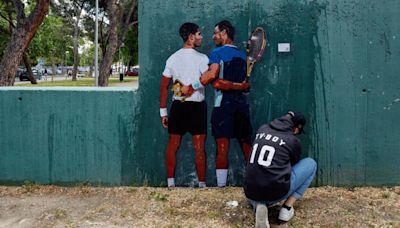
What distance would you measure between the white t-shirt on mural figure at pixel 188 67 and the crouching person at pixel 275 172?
53.9 inches

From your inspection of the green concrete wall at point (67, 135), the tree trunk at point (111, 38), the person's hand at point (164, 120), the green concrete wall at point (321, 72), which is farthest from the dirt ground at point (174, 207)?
the tree trunk at point (111, 38)

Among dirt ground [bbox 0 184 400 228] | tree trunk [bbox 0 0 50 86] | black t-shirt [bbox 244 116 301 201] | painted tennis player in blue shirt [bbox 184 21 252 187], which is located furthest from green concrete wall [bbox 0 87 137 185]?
tree trunk [bbox 0 0 50 86]

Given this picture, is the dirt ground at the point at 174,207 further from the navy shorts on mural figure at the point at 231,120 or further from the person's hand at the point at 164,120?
the person's hand at the point at 164,120

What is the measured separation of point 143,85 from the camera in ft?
18.6

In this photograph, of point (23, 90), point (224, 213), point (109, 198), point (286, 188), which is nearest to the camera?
point (286, 188)

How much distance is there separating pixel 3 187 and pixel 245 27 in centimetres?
387

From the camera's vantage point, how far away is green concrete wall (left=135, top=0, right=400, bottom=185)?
5.49 meters

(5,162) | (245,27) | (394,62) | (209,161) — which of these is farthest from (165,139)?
(394,62)

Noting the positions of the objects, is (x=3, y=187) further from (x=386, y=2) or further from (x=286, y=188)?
(x=386, y=2)

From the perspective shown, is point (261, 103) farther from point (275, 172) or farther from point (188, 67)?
point (275, 172)

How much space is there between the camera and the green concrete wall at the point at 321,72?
5492 millimetres

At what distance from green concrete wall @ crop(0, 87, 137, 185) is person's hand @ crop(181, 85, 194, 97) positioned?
668 mm

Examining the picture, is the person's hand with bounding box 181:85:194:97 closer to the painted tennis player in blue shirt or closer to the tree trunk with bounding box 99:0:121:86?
the painted tennis player in blue shirt

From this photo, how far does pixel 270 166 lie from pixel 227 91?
1.54 m
